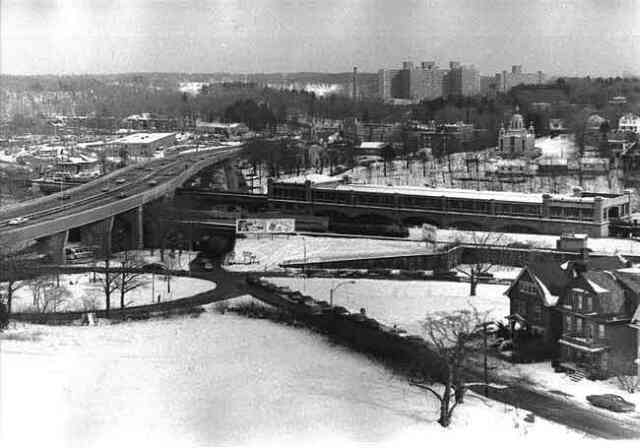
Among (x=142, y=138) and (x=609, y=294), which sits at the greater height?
(x=142, y=138)

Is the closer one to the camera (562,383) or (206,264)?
(562,383)

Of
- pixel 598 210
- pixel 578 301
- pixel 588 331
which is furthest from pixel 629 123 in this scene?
pixel 588 331

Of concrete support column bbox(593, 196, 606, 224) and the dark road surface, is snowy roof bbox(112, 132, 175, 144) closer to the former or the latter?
concrete support column bbox(593, 196, 606, 224)

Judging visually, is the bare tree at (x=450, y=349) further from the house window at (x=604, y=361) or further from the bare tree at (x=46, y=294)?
the bare tree at (x=46, y=294)

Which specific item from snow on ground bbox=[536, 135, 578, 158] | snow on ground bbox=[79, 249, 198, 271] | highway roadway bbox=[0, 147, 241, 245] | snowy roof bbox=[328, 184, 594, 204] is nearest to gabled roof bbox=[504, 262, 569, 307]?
snowy roof bbox=[328, 184, 594, 204]

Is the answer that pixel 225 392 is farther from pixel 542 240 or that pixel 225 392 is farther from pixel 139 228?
pixel 139 228

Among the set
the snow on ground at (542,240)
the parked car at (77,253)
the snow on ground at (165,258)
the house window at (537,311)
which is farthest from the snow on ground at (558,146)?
the house window at (537,311)
